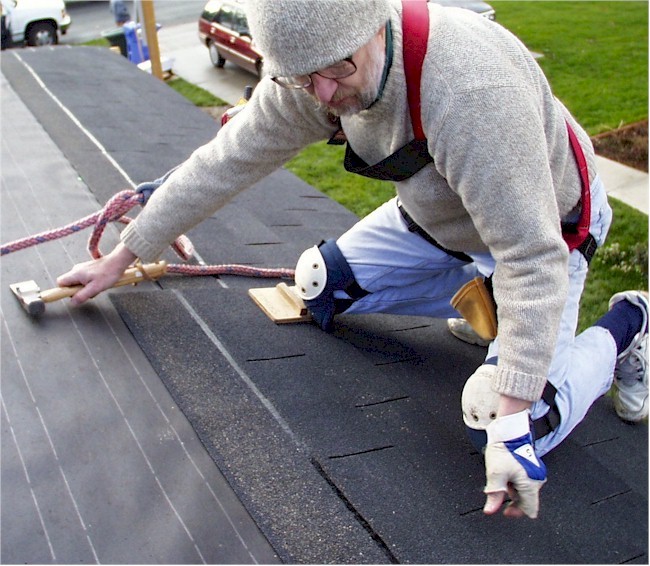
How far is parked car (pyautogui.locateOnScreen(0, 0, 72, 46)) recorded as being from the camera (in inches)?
410

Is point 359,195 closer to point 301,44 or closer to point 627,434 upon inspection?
point 627,434

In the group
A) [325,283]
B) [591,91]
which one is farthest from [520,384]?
[591,91]

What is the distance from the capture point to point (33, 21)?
35.1 feet

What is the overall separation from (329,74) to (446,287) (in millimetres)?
987

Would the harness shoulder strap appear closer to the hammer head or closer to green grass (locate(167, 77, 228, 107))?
the hammer head

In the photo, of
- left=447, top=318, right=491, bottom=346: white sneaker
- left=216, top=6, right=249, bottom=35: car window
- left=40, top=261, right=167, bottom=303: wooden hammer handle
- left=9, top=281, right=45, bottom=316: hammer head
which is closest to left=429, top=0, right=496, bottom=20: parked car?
left=216, top=6, right=249, bottom=35: car window

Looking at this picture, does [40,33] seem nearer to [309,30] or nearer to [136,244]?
[136,244]

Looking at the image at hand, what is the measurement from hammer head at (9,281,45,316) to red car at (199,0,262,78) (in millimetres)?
6907

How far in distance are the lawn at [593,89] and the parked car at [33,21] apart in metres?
6.28

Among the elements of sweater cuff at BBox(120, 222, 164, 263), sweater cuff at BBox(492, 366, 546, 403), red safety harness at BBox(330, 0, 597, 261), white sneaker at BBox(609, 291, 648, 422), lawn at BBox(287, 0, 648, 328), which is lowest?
lawn at BBox(287, 0, 648, 328)

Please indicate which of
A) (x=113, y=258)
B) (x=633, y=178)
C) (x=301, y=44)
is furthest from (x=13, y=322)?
(x=633, y=178)

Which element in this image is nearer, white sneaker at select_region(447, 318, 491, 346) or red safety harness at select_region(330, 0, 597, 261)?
red safety harness at select_region(330, 0, 597, 261)

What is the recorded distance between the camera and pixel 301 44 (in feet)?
4.26

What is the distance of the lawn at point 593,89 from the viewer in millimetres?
3955
